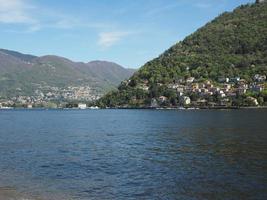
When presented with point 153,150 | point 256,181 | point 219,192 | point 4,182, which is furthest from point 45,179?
point 153,150

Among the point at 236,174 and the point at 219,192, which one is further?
the point at 236,174

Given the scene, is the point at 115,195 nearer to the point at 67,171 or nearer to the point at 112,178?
the point at 112,178

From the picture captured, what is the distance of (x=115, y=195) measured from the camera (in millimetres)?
28938

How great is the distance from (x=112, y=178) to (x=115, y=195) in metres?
5.39

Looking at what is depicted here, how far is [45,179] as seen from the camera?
34250 millimetres

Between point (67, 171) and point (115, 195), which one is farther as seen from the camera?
point (67, 171)

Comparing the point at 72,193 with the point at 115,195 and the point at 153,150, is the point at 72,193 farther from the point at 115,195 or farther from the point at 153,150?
the point at 153,150

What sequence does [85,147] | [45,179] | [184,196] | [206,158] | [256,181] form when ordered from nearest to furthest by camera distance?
[184,196], [256,181], [45,179], [206,158], [85,147]

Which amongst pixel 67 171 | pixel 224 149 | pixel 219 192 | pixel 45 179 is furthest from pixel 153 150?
pixel 219 192

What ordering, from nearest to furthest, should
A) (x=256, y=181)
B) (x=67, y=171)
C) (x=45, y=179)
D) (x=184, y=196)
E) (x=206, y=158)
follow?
(x=184, y=196) < (x=256, y=181) < (x=45, y=179) < (x=67, y=171) < (x=206, y=158)

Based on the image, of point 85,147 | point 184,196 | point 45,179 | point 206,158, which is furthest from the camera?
point 85,147

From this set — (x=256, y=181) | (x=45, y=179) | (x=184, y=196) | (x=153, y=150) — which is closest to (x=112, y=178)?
(x=45, y=179)

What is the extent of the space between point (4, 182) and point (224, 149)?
1011 inches

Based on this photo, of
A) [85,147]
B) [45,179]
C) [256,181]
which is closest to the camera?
[256,181]
